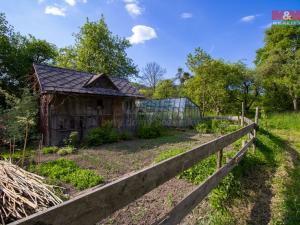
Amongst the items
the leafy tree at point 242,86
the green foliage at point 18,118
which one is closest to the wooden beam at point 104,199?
the green foliage at point 18,118

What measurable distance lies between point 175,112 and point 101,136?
8428 mm

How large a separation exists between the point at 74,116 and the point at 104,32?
60.5 ft

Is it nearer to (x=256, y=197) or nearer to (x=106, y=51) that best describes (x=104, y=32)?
(x=106, y=51)

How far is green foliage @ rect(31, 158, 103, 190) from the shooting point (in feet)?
15.8

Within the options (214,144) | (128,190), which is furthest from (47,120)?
(128,190)

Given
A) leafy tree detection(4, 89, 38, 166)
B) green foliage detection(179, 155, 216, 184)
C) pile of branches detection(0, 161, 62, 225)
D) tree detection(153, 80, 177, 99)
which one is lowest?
green foliage detection(179, 155, 216, 184)

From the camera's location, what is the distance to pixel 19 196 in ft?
8.34

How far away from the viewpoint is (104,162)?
6715 millimetres

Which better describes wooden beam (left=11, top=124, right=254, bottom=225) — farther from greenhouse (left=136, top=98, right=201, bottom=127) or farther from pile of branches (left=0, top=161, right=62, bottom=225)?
greenhouse (left=136, top=98, right=201, bottom=127)

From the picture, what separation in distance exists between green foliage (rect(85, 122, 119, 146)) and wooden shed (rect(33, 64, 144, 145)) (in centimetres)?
102

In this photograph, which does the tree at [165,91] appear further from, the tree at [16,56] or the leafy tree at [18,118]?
the leafy tree at [18,118]

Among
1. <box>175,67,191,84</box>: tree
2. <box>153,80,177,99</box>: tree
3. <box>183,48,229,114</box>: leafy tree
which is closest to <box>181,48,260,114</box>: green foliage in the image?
<box>183,48,229,114</box>: leafy tree

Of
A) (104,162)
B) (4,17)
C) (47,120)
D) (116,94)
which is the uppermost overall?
(4,17)

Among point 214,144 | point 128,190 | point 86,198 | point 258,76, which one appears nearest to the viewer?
point 86,198
